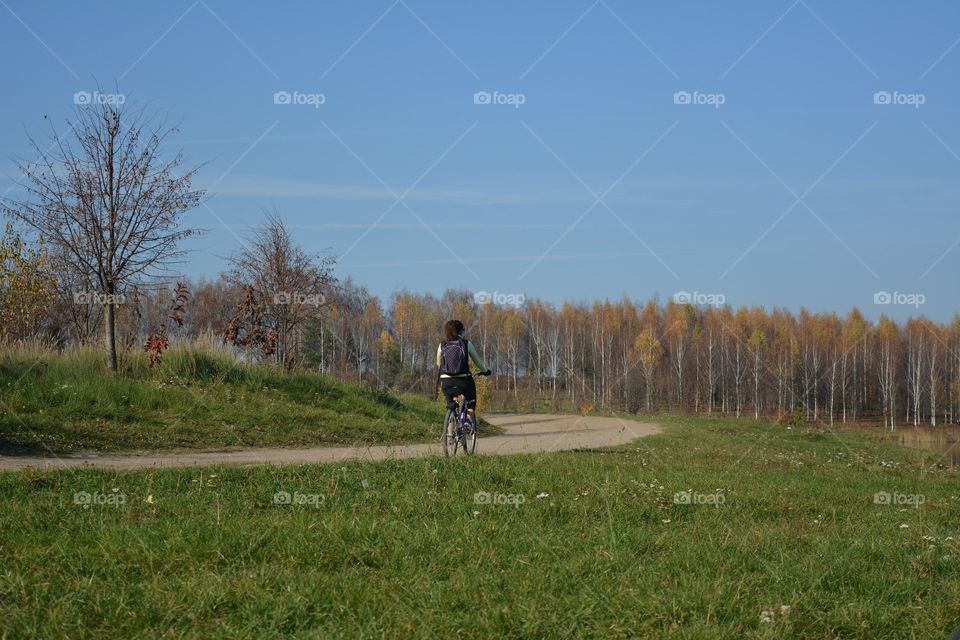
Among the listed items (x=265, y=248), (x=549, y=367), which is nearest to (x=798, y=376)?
(x=549, y=367)

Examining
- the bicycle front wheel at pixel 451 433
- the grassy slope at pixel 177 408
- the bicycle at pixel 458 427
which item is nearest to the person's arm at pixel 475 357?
the bicycle at pixel 458 427

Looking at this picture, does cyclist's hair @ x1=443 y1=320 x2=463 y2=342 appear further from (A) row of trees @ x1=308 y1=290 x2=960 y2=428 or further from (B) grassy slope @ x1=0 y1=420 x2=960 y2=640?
(A) row of trees @ x1=308 y1=290 x2=960 y2=428

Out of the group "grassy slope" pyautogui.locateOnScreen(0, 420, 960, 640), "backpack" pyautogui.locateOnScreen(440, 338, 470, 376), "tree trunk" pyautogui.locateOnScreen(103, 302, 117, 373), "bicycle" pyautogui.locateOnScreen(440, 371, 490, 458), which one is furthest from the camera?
"tree trunk" pyautogui.locateOnScreen(103, 302, 117, 373)

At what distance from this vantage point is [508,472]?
9.91 m

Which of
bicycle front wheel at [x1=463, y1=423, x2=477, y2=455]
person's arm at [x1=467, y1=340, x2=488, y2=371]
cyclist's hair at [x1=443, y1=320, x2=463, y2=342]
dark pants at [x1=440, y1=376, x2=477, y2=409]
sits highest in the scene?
cyclist's hair at [x1=443, y1=320, x2=463, y2=342]

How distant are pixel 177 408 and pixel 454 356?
23.7 feet

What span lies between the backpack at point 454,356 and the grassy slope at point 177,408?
15.9 ft

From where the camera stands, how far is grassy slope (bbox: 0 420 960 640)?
15.6 feet

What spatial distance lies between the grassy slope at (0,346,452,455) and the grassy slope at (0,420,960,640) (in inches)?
249

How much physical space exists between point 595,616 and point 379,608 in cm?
119

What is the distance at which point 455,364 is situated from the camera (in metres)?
13.5

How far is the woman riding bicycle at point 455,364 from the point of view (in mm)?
13484

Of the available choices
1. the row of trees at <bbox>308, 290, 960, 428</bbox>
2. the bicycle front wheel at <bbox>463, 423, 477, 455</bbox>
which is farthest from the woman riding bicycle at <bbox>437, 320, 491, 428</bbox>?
the row of trees at <bbox>308, 290, 960, 428</bbox>

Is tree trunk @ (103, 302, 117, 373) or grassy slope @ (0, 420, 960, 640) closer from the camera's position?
grassy slope @ (0, 420, 960, 640)
